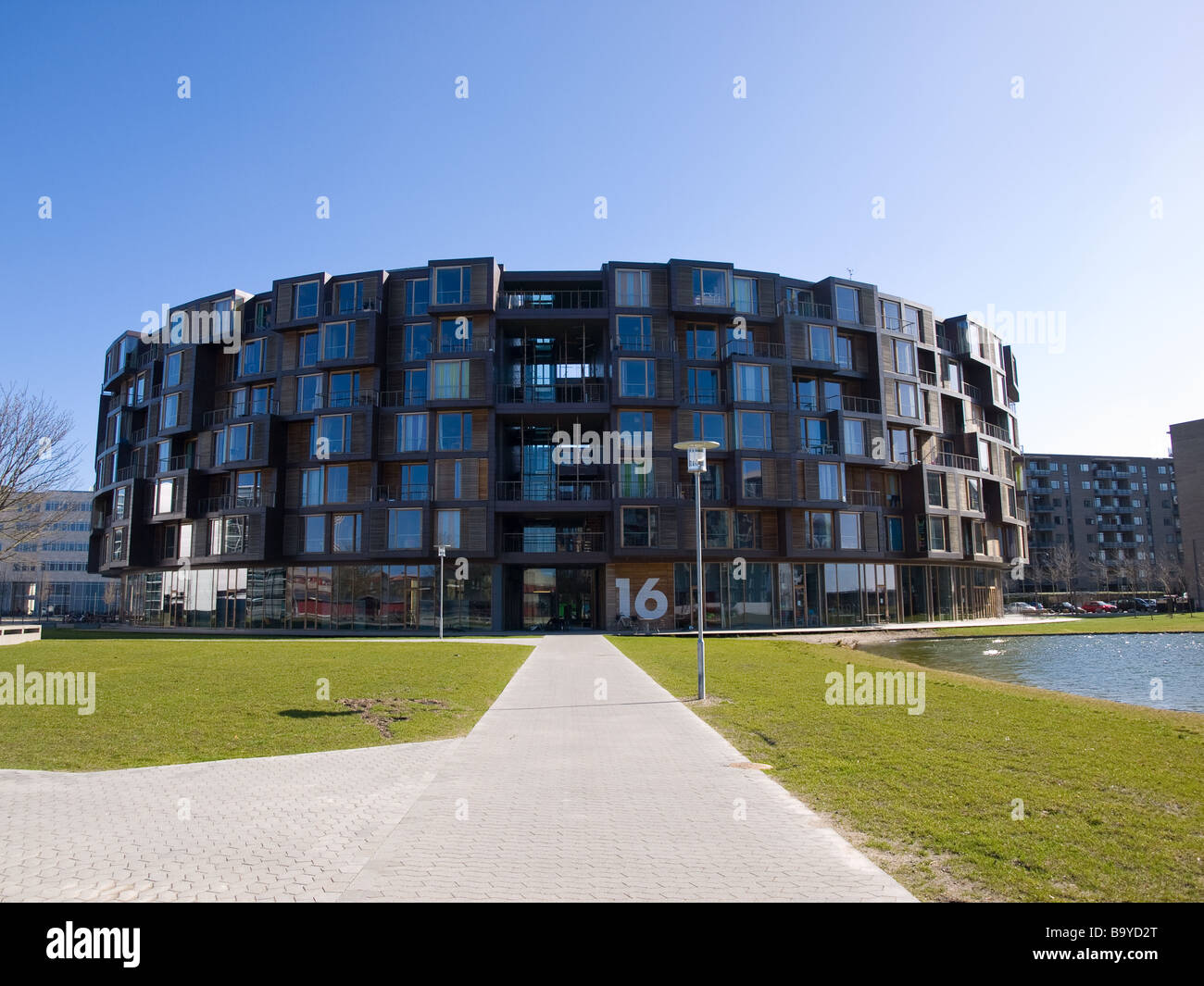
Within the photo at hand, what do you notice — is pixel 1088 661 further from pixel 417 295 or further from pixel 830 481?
pixel 417 295

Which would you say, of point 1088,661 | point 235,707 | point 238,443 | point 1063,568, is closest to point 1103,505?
point 1063,568

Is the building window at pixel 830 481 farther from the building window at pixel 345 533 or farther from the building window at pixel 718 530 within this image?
the building window at pixel 345 533

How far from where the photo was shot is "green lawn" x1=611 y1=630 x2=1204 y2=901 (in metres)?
5.36

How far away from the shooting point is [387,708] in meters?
13.8

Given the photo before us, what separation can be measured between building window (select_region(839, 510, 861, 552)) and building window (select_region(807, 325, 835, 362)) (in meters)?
9.79

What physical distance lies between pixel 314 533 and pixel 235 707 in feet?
119

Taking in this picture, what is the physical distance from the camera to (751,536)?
47594 mm

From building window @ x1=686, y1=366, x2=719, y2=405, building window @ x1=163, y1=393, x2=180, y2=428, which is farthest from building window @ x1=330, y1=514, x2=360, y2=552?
building window @ x1=686, y1=366, x2=719, y2=405

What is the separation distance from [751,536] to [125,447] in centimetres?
4645

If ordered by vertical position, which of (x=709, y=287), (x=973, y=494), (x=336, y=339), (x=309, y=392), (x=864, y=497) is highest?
(x=709, y=287)

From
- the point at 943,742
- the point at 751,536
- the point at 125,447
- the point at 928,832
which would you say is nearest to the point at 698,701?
the point at 943,742

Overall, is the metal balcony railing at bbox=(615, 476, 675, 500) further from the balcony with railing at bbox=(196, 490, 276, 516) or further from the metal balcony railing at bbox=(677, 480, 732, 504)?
the balcony with railing at bbox=(196, 490, 276, 516)

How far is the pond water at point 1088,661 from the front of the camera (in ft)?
62.3
